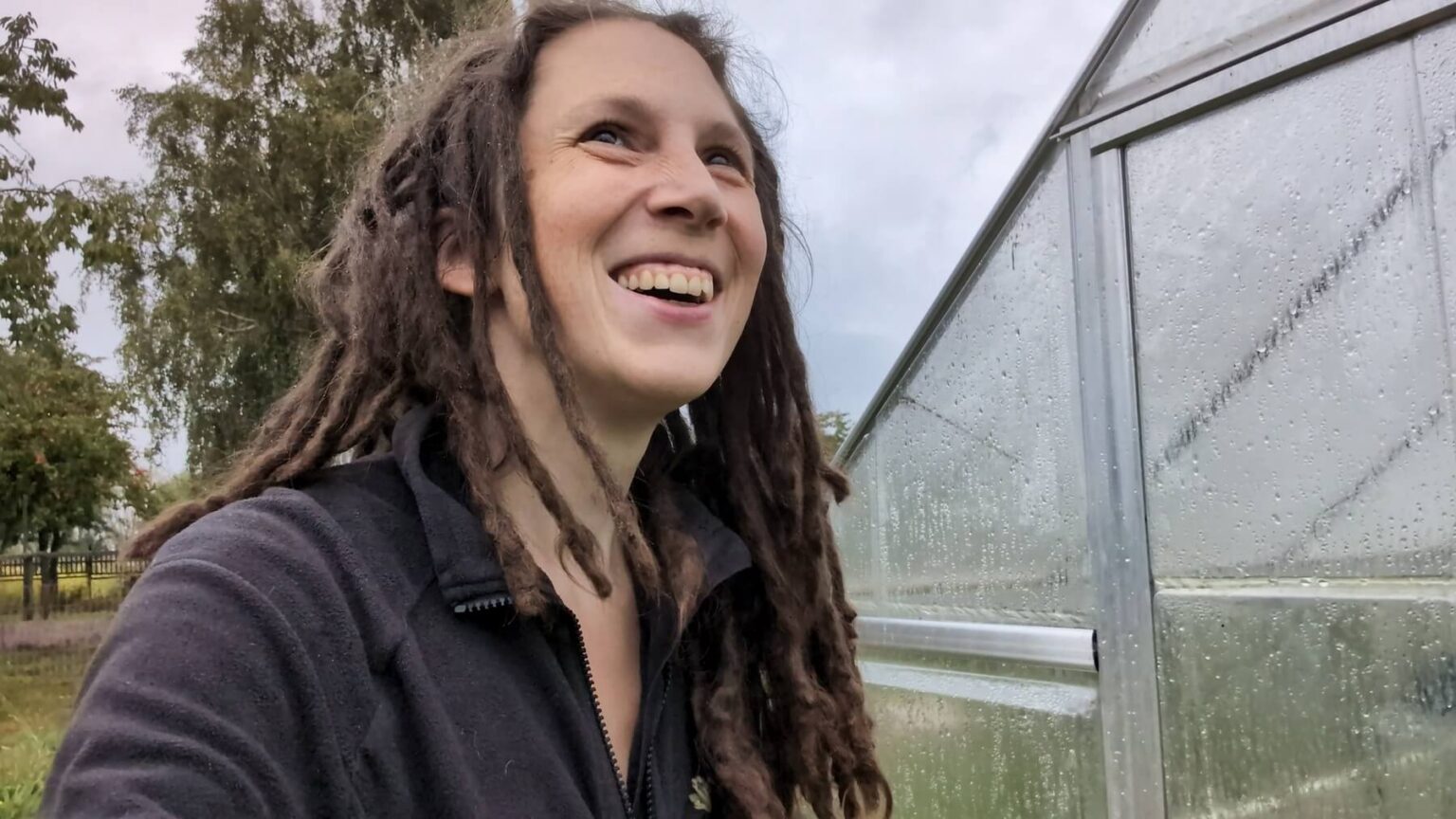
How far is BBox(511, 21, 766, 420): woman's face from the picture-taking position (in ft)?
3.52

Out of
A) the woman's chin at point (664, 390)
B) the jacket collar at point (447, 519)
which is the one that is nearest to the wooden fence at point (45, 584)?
the jacket collar at point (447, 519)

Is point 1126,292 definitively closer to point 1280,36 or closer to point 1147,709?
point 1280,36

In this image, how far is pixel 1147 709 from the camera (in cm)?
176

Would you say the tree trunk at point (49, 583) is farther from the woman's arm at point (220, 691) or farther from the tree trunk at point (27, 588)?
the woman's arm at point (220, 691)

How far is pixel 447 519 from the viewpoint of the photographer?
0.93m

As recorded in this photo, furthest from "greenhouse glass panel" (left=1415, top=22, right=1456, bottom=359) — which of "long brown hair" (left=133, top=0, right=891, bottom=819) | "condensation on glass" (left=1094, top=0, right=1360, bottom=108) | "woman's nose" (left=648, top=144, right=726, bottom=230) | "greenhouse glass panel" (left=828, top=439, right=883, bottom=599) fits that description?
"greenhouse glass panel" (left=828, top=439, right=883, bottom=599)

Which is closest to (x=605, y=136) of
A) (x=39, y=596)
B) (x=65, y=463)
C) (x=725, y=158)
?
(x=725, y=158)

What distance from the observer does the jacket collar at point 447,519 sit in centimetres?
90

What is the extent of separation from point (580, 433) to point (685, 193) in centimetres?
29

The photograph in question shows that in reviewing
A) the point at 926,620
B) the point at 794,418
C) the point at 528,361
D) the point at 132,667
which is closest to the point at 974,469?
the point at 926,620

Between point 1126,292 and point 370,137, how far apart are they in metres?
1.35

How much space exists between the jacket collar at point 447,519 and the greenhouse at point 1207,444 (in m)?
0.95

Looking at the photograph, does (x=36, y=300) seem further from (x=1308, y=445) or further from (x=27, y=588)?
(x=1308, y=445)

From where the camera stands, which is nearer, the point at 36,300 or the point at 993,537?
the point at 993,537
